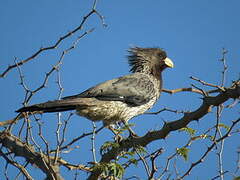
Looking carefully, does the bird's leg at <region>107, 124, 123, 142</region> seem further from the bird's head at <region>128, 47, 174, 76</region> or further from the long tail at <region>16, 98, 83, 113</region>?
the bird's head at <region>128, 47, 174, 76</region>

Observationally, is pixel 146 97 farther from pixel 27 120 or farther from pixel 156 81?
pixel 27 120

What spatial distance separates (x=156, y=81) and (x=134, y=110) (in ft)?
3.89

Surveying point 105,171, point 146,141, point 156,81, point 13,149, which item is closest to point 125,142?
point 146,141

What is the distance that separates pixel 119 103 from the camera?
21.0 ft

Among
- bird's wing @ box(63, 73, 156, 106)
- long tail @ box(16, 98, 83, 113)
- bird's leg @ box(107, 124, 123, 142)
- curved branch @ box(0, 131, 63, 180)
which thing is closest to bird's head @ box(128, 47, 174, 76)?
bird's wing @ box(63, 73, 156, 106)

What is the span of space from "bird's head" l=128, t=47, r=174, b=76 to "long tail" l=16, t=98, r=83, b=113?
6.67 feet

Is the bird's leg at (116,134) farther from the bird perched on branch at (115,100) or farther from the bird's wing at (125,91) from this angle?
the bird's wing at (125,91)

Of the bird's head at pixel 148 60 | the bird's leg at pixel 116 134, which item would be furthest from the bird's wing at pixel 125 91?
the bird's head at pixel 148 60

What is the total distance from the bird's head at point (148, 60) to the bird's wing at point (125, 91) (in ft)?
2.30

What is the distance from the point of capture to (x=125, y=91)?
659 centimetres

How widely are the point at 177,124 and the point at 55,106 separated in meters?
1.88

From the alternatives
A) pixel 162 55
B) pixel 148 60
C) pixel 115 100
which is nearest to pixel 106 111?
pixel 115 100

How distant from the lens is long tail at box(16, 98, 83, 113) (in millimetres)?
5093

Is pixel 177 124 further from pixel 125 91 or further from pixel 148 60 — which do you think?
pixel 148 60
